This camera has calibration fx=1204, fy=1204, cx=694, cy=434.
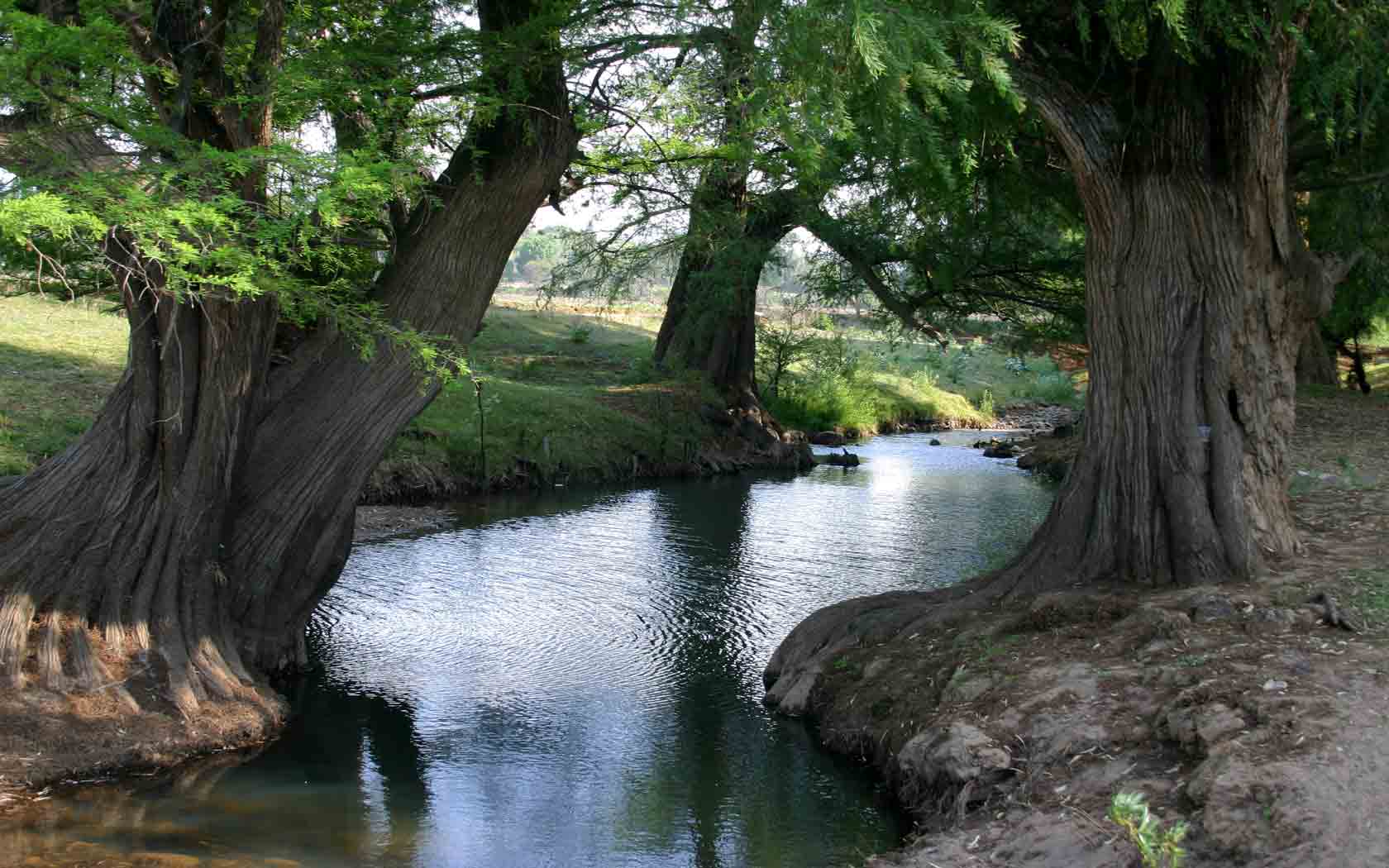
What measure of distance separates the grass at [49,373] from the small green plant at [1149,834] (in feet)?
36.3

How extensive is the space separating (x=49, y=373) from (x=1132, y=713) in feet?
53.8

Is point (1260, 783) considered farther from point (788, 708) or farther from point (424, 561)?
point (424, 561)

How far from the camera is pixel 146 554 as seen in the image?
27.5 feet

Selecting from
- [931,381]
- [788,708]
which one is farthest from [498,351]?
[788,708]

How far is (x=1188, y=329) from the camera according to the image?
8.59 m

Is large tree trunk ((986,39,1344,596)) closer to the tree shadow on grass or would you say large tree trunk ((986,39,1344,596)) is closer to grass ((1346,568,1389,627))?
grass ((1346,568,1389,627))

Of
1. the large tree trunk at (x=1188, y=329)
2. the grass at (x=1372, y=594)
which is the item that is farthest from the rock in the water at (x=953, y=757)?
the grass at (x=1372, y=594)

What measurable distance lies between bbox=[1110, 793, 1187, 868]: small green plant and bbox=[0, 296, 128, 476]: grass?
11.1m

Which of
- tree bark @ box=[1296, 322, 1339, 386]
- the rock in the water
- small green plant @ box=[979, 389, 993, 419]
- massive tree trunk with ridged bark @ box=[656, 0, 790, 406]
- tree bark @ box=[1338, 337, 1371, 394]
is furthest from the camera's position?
small green plant @ box=[979, 389, 993, 419]

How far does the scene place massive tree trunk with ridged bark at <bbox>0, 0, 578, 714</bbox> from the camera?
808 cm

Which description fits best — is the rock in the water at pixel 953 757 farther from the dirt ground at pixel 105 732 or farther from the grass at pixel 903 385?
the grass at pixel 903 385

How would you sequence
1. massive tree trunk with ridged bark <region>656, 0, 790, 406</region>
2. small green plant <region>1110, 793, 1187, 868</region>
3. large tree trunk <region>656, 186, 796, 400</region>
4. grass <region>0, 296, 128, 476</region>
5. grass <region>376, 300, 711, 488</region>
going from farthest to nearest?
large tree trunk <region>656, 186, 796, 400</region> < grass <region>376, 300, 711, 488</region> < massive tree trunk with ridged bark <region>656, 0, 790, 406</region> < grass <region>0, 296, 128, 476</region> < small green plant <region>1110, 793, 1187, 868</region>

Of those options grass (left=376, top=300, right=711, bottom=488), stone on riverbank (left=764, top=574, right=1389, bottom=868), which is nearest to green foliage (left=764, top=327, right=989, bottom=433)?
grass (left=376, top=300, right=711, bottom=488)

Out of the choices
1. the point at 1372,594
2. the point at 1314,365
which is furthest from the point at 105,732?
the point at 1314,365
